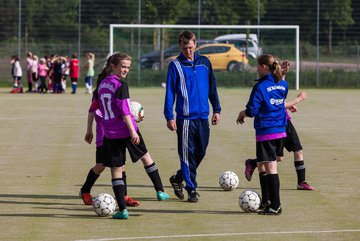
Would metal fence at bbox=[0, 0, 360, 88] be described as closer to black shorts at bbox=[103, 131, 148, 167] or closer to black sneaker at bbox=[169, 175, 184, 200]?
black sneaker at bbox=[169, 175, 184, 200]

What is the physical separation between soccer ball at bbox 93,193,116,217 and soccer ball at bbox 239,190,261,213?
1.34 meters

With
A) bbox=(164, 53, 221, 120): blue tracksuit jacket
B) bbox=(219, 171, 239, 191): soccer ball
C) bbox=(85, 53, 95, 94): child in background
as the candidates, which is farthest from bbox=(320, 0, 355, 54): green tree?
bbox=(164, 53, 221, 120): blue tracksuit jacket

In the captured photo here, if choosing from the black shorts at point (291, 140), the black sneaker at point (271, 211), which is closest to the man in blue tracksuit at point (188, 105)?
the black sneaker at point (271, 211)

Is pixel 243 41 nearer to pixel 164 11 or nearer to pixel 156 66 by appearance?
pixel 156 66

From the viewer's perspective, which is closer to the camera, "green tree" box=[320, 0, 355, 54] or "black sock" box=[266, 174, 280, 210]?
"black sock" box=[266, 174, 280, 210]

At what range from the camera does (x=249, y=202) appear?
33.2ft

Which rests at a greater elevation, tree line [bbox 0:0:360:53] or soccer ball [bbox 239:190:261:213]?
tree line [bbox 0:0:360:53]

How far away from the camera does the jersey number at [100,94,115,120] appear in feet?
32.2

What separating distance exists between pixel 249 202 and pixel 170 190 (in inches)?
79.9

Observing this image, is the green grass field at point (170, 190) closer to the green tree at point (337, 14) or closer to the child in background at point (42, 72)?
the child in background at point (42, 72)

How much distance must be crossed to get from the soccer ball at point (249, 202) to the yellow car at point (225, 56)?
1286 inches

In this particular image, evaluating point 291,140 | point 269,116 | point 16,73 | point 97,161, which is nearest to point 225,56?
point 16,73

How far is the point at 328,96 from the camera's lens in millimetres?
37000

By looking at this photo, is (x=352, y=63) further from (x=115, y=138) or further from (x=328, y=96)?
(x=115, y=138)
